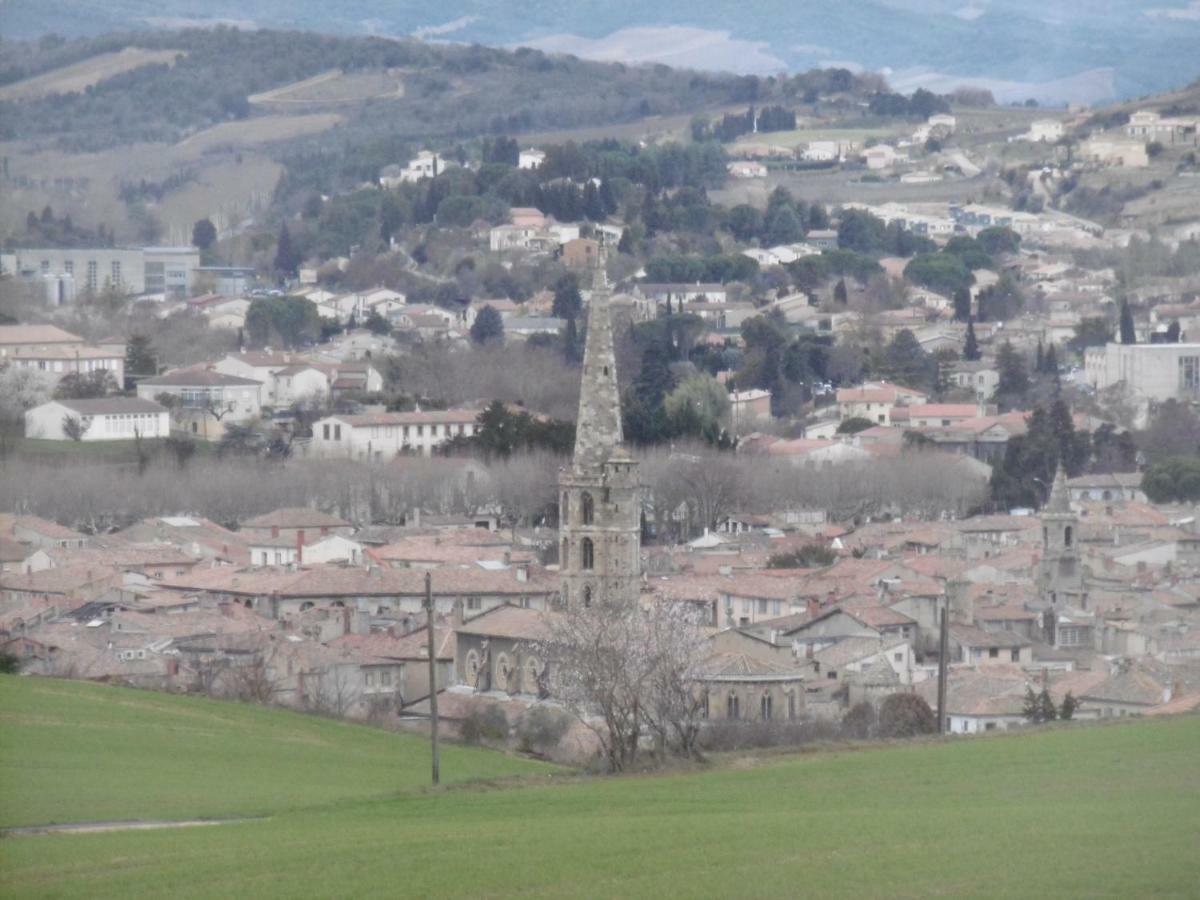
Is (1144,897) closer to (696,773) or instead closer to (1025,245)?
(696,773)

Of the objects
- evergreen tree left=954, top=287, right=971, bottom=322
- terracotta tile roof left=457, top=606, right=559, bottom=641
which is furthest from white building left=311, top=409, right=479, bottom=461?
evergreen tree left=954, top=287, right=971, bottom=322

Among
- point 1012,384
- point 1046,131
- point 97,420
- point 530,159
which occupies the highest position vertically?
point 1046,131

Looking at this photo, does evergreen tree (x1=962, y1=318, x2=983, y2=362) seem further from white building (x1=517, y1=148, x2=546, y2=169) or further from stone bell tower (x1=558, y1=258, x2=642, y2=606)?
stone bell tower (x1=558, y1=258, x2=642, y2=606)

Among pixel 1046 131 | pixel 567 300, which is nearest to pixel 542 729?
pixel 567 300

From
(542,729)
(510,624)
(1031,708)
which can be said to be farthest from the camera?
(510,624)

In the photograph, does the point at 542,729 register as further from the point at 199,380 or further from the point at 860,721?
the point at 199,380

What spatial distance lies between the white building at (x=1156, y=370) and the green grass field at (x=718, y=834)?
6902 cm

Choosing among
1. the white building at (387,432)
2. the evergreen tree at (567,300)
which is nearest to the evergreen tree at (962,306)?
the evergreen tree at (567,300)

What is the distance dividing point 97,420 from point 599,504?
125 feet

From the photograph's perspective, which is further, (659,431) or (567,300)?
(567,300)

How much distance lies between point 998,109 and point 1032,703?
464 ft

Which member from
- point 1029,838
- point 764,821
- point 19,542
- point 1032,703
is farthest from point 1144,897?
point 19,542

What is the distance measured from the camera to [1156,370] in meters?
97.1

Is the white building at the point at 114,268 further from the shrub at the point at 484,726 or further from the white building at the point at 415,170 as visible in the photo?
the shrub at the point at 484,726
